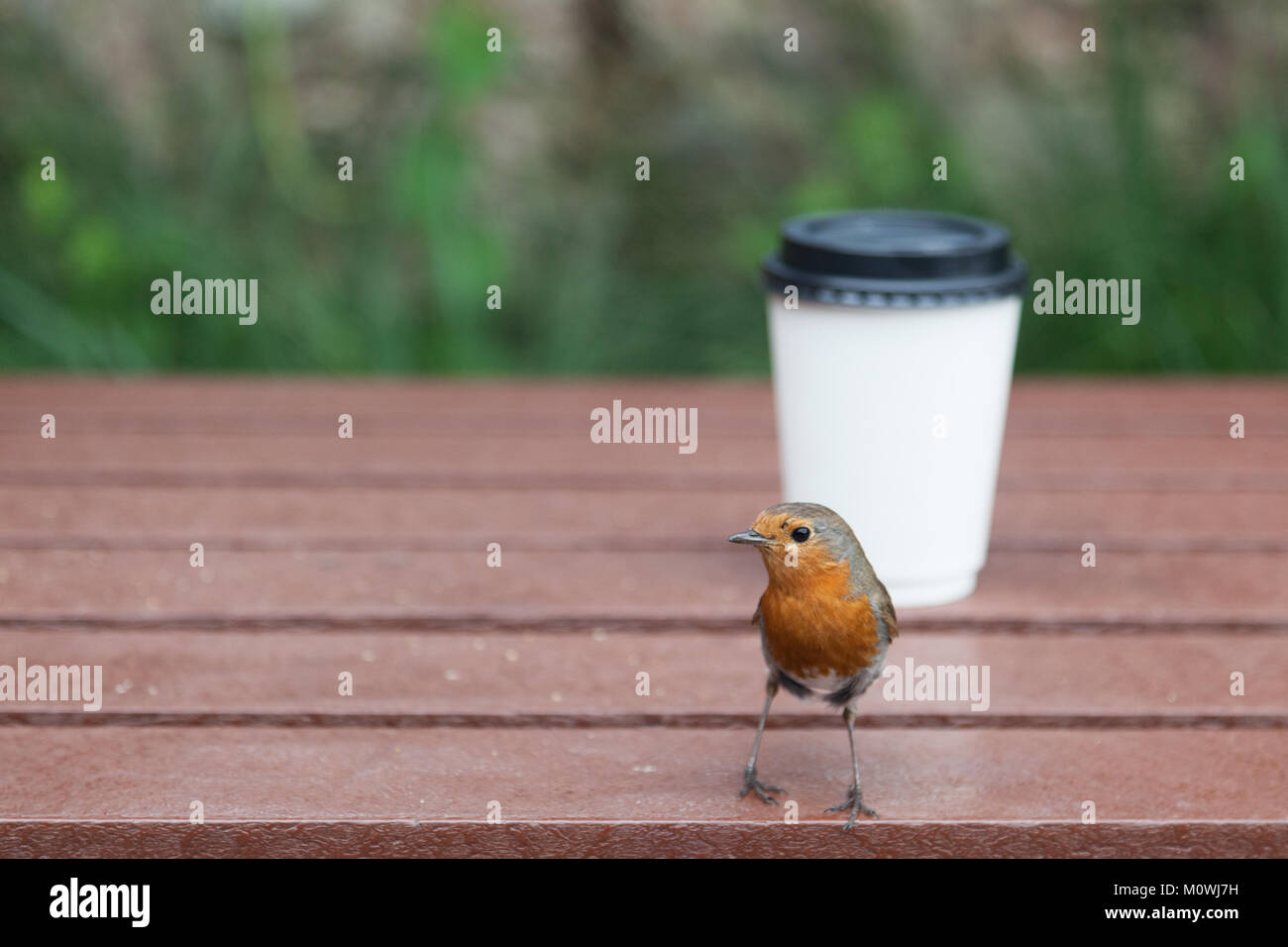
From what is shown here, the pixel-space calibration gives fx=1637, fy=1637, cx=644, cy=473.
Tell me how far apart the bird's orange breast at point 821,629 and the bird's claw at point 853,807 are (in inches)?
4.1

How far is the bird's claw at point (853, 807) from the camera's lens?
51.9 inches

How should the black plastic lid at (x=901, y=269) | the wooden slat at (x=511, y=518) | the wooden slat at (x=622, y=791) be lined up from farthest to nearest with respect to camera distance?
the wooden slat at (x=511, y=518) < the black plastic lid at (x=901, y=269) < the wooden slat at (x=622, y=791)

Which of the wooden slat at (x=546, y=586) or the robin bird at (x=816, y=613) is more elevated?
the robin bird at (x=816, y=613)

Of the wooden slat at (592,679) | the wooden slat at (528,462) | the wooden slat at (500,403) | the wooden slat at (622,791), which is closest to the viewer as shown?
the wooden slat at (622,791)

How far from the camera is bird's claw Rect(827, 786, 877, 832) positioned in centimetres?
132

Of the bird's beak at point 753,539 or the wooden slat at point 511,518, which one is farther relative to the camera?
the wooden slat at point 511,518

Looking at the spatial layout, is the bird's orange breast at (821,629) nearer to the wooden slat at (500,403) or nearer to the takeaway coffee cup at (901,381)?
the takeaway coffee cup at (901,381)

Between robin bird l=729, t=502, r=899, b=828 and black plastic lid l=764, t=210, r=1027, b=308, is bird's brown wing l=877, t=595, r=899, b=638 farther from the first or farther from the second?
black plastic lid l=764, t=210, r=1027, b=308

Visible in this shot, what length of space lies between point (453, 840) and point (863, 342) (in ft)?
2.33

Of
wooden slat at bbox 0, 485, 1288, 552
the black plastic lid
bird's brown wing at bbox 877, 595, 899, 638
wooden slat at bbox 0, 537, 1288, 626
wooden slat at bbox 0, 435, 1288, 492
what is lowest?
wooden slat at bbox 0, 537, 1288, 626

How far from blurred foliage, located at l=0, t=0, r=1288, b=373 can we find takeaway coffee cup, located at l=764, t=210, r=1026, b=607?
5.55ft

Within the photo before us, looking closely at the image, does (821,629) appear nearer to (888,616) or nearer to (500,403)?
(888,616)

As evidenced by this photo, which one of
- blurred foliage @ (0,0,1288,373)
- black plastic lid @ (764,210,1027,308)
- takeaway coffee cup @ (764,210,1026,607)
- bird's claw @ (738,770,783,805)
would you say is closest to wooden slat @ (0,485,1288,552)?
takeaway coffee cup @ (764,210,1026,607)

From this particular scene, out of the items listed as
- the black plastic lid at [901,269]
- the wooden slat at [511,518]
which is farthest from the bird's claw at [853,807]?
the wooden slat at [511,518]
